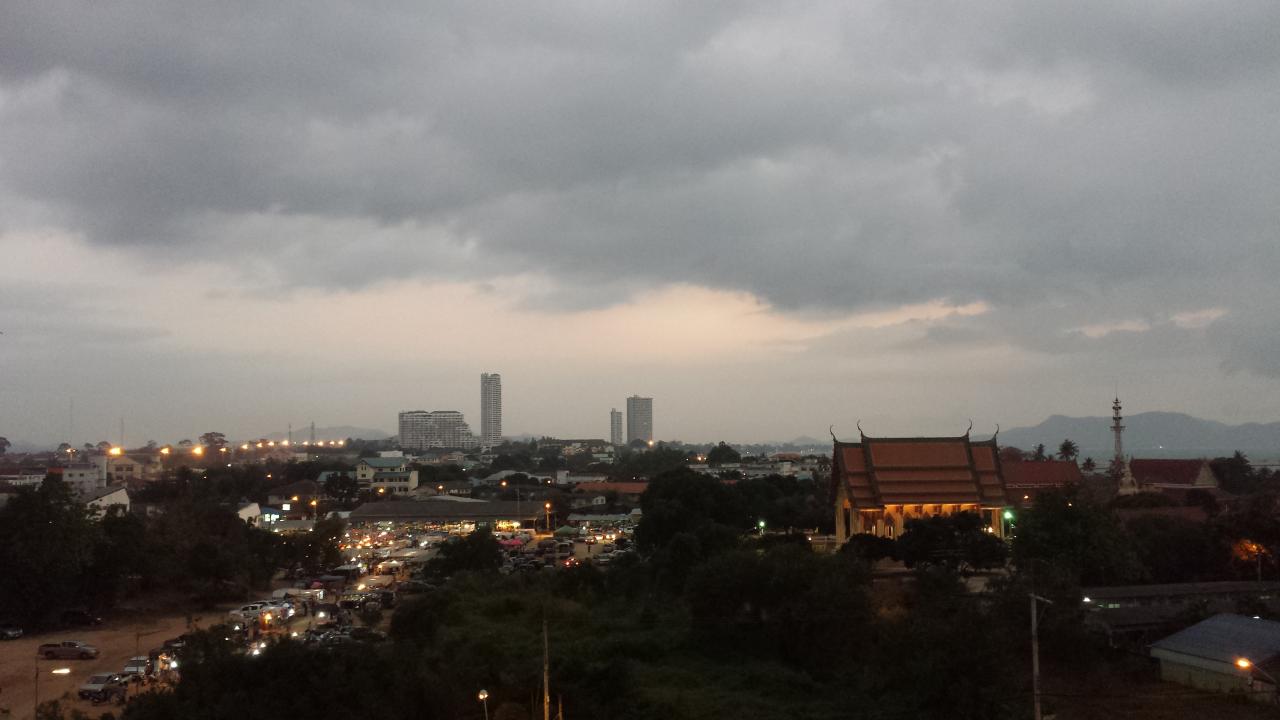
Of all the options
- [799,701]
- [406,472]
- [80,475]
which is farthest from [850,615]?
[80,475]

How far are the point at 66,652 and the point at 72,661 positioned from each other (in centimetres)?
33

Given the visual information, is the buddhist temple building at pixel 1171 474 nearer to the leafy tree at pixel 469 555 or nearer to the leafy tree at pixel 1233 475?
the leafy tree at pixel 1233 475

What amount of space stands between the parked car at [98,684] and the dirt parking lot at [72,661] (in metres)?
0.20

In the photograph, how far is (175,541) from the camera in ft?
122

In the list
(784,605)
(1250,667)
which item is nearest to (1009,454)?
(784,605)

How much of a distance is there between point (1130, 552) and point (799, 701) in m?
13.5

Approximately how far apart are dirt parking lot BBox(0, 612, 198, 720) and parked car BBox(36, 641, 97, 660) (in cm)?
17

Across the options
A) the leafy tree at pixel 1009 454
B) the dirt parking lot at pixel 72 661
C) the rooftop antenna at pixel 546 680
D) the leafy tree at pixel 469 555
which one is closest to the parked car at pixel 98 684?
the dirt parking lot at pixel 72 661

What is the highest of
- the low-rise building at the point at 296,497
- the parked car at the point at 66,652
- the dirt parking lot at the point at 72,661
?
the low-rise building at the point at 296,497

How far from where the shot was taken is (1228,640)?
2095 cm

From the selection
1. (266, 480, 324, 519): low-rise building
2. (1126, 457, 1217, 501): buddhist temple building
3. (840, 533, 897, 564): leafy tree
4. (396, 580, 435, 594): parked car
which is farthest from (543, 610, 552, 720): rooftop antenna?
(1126, 457, 1217, 501): buddhist temple building

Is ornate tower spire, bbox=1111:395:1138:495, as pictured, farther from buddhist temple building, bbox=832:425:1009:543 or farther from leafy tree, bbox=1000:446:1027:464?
buddhist temple building, bbox=832:425:1009:543

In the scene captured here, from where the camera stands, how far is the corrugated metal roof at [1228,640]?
792 inches

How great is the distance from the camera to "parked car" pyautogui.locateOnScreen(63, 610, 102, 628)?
3128 centimetres
